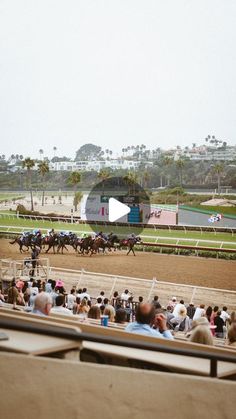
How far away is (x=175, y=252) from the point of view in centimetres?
998

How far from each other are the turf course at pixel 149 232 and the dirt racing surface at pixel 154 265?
233 mm

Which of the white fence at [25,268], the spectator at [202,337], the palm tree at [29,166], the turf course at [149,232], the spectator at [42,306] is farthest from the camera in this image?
the palm tree at [29,166]

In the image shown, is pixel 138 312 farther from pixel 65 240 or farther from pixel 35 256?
pixel 35 256

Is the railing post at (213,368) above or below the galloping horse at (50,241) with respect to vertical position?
above

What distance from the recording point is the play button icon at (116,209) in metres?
9.48

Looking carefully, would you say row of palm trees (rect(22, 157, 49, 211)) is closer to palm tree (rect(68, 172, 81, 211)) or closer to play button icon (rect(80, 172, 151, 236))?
palm tree (rect(68, 172, 81, 211))

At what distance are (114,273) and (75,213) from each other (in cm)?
108

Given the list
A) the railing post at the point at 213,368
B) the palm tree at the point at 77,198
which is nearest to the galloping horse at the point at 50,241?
the palm tree at the point at 77,198

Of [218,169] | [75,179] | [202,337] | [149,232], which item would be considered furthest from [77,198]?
[202,337]

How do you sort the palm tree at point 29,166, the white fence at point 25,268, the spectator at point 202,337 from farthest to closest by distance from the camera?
the palm tree at point 29,166 → the white fence at point 25,268 → the spectator at point 202,337

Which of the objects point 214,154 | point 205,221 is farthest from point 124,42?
point 205,221

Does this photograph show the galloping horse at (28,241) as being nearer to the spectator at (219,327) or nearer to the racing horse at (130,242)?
the racing horse at (130,242)

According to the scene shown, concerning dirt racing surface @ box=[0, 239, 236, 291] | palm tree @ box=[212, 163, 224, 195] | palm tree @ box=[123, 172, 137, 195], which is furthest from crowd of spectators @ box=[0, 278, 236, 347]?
palm tree @ box=[212, 163, 224, 195]

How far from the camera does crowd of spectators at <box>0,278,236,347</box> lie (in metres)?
2.90
